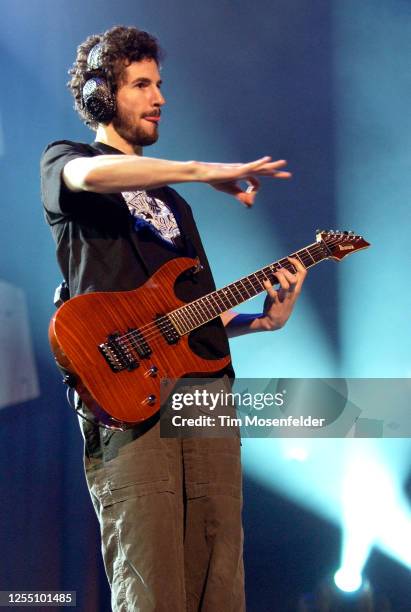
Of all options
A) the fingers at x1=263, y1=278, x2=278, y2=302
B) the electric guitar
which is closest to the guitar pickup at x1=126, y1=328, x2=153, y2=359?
the electric guitar

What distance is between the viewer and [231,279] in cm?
303

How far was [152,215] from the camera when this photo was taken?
190cm

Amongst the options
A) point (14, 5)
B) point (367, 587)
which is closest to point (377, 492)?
point (367, 587)

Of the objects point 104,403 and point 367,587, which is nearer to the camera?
point 104,403

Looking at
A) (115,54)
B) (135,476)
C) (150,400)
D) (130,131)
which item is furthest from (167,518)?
(115,54)

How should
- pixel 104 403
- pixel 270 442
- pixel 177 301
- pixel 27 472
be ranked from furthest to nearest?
1. pixel 270 442
2. pixel 27 472
3. pixel 177 301
4. pixel 104 403

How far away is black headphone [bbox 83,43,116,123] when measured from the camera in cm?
195

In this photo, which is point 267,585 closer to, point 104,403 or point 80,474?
point 80,474

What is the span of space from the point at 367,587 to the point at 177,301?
5.35ft

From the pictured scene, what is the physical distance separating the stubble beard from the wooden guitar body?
1.25 ft

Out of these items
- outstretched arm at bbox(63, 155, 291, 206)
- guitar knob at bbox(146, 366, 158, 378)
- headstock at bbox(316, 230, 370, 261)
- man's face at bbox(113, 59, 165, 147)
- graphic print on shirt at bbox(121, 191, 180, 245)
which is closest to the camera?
outstretched arm at bbox(63, 155, 291, 206)

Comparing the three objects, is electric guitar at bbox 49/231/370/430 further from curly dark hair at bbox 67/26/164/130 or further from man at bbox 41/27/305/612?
curly dark hair at bbox 67/26/164/130

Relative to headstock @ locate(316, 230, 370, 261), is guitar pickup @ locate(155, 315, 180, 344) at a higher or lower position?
lower

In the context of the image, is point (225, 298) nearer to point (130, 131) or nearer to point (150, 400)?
point (150, 400)
